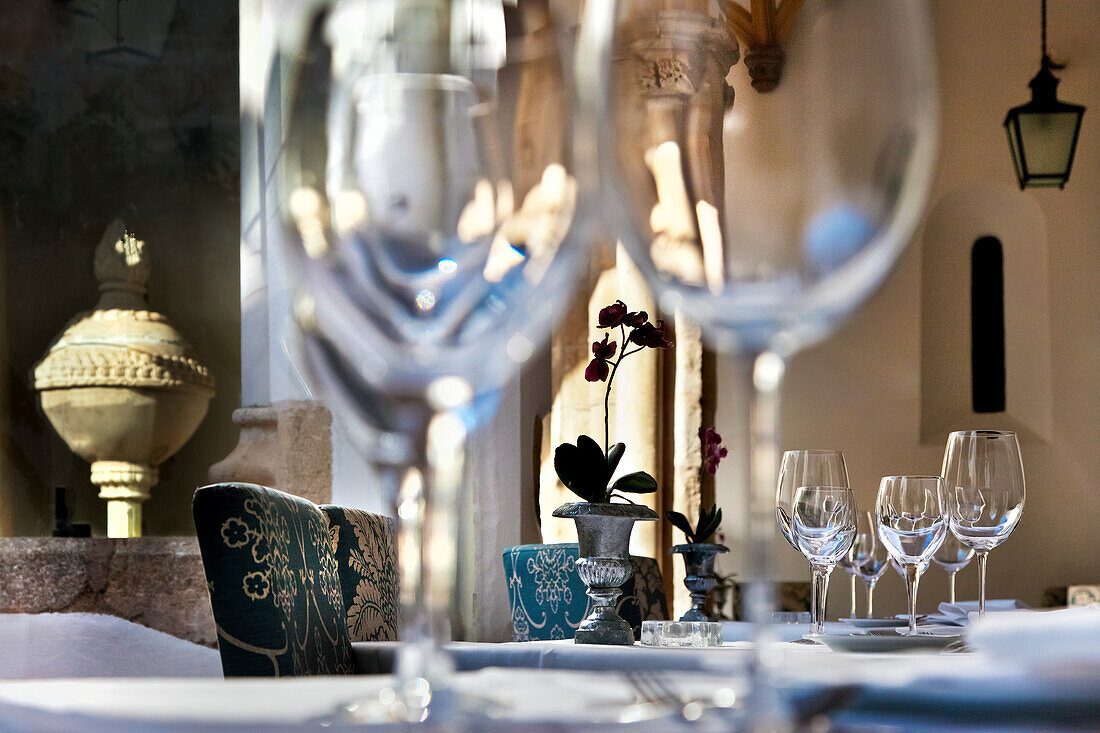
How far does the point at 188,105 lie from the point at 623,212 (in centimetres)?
450

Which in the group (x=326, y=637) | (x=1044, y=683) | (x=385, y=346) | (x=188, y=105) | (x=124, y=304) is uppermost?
(x=188, y=105)

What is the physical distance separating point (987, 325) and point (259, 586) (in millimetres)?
8762

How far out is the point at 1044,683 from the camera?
1.19 ft

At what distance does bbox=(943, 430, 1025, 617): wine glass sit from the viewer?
1.25 metres

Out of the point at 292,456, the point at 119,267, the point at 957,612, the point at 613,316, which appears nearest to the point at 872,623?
the point at 613,316

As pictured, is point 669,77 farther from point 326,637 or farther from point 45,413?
point 45,413

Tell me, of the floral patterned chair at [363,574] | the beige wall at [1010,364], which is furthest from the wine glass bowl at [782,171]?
the beige wall at [1010,364]

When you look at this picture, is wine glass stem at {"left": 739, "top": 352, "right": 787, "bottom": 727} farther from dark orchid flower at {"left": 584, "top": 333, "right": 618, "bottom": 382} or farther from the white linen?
the white linen

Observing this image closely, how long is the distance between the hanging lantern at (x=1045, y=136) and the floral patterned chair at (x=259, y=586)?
5.79m

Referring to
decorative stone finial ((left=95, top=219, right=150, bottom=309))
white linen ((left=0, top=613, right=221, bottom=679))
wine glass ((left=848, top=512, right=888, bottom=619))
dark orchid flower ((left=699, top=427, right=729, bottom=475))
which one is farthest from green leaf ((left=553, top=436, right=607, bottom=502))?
decorative stone finial ((left=95, top=219, right=150, bottom=309))

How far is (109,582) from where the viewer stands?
4.11 meters

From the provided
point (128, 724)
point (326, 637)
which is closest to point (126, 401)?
point (326, 637)

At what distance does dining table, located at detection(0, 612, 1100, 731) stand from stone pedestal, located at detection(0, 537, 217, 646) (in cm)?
385

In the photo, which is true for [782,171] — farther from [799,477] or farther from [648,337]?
[648,337]
